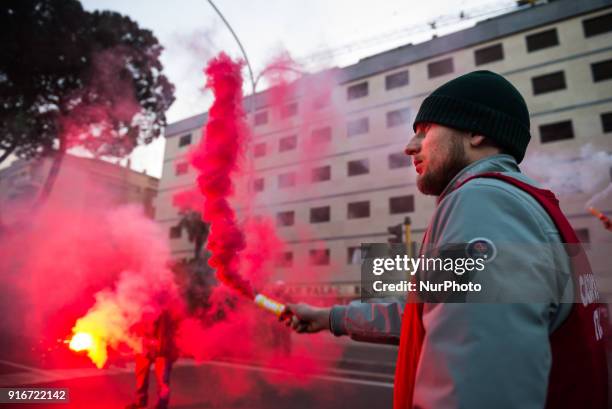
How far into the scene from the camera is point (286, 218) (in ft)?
91.7

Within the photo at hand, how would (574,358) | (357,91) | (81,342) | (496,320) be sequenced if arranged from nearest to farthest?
(496,320) < (574,358) < (81,342) < (357,91)

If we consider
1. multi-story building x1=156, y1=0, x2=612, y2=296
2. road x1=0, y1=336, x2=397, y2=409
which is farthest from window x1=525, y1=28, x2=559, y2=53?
road x1=0, y1=336, x2=397, y2=409

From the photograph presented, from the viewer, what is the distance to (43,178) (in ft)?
76.4

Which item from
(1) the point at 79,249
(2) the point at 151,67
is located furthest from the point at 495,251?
(2) the point at 151,67

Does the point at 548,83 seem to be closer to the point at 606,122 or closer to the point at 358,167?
the point at 606,122

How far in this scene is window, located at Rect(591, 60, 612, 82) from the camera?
19812 mm

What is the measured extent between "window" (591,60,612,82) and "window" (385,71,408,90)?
33.8ft

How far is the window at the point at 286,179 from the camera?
28.2 meters

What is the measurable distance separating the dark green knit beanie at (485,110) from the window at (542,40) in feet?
85.6

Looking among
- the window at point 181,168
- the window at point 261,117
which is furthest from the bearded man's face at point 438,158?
the window at point 181,168

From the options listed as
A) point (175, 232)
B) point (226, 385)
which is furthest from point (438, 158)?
point (175, 232)

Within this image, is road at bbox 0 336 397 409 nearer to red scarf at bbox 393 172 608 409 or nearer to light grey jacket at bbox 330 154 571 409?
red scarf at bbox 393 172 608 409

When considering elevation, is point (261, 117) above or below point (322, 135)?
above

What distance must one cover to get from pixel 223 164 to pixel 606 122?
21357 mm
